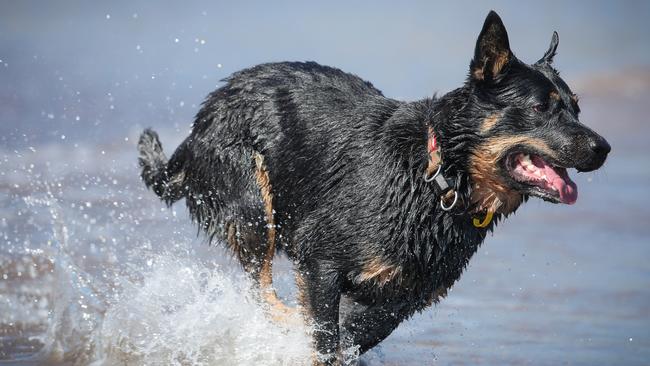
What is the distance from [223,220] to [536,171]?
2.07 meters

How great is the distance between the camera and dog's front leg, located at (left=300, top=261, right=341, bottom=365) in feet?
17.8

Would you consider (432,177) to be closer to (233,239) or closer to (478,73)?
(478,73)

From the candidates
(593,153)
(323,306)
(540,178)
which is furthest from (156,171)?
(593,153)

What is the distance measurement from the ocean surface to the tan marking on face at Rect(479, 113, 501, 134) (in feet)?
2.98

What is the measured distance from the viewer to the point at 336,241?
A: 17.7 feet

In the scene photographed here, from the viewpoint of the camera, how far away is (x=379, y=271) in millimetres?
5250

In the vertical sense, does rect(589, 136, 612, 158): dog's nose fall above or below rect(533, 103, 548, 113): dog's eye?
below

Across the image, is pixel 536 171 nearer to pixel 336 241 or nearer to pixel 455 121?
pixel 455 121

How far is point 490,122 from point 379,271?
97 cm

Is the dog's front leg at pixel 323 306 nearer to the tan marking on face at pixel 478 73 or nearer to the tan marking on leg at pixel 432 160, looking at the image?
the tan marking on leg at pixel 432 160

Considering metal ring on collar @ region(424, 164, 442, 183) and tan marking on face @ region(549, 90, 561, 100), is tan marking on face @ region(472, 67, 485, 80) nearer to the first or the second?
tan marking on face @ region(549, 90, 561, 100)

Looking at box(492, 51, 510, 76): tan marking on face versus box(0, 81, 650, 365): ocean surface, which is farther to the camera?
box(0, 81, 650, 365): ocean surface

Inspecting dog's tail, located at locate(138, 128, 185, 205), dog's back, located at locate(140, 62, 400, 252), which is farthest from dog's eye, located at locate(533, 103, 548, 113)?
dog's tail, located at locate(138, 128, 185, 205)

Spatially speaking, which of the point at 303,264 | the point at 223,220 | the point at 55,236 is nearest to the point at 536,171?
the point at 303,264
